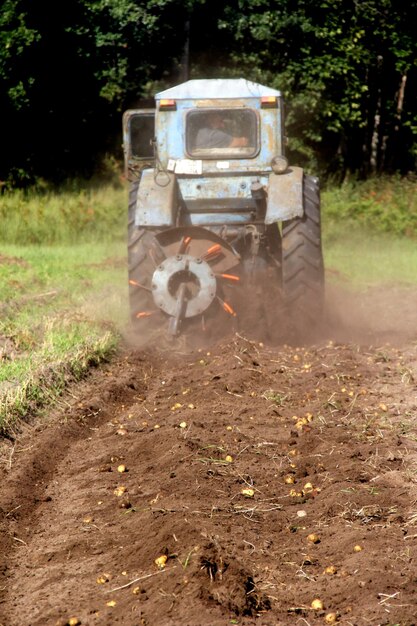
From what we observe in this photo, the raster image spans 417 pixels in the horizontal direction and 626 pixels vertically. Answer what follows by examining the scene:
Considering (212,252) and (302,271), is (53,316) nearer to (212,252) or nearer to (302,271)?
(212,252)

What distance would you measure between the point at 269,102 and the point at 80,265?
4.59m

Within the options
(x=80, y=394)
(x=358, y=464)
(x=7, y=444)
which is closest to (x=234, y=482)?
(x=358, y=464)

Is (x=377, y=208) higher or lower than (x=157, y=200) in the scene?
lower

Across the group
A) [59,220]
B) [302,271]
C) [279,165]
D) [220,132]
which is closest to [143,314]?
[302,271]

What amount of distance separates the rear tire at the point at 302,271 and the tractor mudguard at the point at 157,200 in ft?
A: 3.45

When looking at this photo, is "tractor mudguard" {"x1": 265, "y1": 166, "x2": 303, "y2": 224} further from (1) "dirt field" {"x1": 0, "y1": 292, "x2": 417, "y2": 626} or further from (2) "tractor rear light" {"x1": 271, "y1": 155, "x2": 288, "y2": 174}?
(1) "dirt field" {"x1": 0, "y1": 292, "x2": 417, "y2": 626}

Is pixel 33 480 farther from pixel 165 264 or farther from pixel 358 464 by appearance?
pixel 165 264

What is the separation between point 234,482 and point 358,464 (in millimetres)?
706

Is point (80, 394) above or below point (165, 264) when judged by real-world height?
below

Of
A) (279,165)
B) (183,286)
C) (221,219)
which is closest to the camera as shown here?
(183,286)

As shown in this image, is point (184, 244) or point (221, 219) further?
point (221, 219)

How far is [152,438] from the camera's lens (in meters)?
6.32

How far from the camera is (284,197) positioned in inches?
364

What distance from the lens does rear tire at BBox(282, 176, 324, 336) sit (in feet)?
30.3
